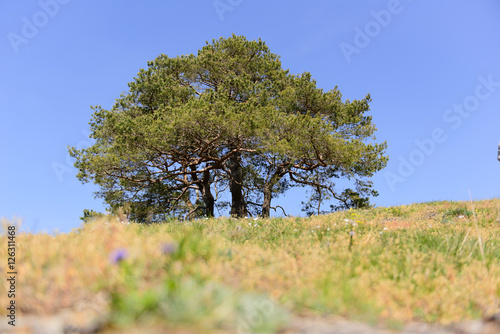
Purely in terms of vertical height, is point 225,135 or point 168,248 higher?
point 225,135

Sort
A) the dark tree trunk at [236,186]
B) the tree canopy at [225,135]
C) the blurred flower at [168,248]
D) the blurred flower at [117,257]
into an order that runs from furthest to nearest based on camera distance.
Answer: the dark tree trunk at [236,186]
the tree canopy at [225,135]
the blurred flower at [168,248]
the blurred flower at [117,257]

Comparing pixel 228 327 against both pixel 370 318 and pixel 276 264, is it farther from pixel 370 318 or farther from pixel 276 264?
pixel 276 264

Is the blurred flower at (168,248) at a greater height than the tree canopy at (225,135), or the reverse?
the tree canopy at (225,135)

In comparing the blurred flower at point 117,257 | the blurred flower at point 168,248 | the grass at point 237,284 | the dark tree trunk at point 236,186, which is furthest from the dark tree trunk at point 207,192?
the blurred flower at point 117,257

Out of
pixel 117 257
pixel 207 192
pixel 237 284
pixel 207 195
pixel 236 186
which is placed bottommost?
pixel 237 284

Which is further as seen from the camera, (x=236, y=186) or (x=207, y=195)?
(x=207, y=195)

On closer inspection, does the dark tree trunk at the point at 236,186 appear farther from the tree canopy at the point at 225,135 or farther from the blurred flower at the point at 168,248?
the blurred flower at the point at 168,248

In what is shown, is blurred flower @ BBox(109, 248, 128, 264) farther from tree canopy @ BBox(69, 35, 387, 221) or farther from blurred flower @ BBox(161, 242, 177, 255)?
tree canopy @ BBox(69, 35, 387, 221)

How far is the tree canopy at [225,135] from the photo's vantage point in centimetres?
1543

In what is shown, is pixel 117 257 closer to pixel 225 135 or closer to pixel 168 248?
pixel 168 248

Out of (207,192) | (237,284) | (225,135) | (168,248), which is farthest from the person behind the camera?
(207,192)

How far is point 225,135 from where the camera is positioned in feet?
53.2

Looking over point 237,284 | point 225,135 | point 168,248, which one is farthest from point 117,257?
point 225,135

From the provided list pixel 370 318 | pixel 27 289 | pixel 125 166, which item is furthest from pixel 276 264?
pixel 125 166
